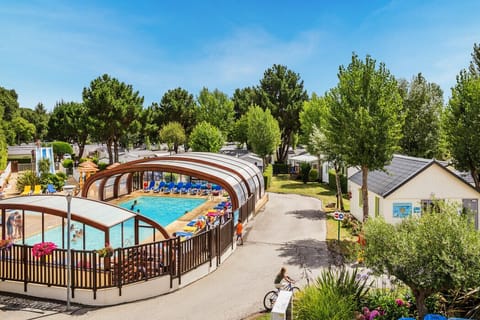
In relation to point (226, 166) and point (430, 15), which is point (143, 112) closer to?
point (226, 166)

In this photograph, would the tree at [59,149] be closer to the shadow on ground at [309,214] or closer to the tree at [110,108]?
the tree at [110,108]

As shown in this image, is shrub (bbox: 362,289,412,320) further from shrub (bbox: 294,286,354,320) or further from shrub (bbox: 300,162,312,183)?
shrub (bbox: 300,162,312,183)

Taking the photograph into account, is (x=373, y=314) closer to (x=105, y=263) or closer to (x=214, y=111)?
(x=105, y=263)

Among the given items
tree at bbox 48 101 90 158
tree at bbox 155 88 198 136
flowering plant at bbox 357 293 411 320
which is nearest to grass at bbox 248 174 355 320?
flowering plant at bbox 357 293 411 320

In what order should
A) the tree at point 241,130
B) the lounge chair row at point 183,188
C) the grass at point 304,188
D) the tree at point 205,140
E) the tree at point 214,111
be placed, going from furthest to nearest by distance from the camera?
the tree at point 241,130 → the tree at point 214,111 → the tree at point 205,140 → the grass at point 304,188 → the lounge chair row at point 183,188

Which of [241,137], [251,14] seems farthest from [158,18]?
[241,137]

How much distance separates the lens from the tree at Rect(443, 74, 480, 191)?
20266 mm

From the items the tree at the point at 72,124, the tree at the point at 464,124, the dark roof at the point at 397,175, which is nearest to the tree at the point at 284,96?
the tree at the point at 72,124

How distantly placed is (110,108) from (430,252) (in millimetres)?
49091

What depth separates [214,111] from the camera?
213 feet

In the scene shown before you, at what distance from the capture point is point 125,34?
26.2 metres

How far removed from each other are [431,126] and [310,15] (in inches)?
938

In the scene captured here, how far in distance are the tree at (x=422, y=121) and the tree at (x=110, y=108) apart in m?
37.9

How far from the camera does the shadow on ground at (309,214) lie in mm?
24953
